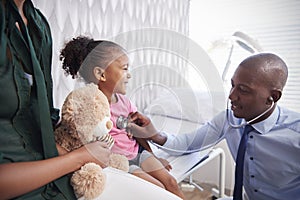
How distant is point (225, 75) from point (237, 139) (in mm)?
304

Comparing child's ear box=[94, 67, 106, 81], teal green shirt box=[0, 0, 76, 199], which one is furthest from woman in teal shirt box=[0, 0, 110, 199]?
child's ear box=[94, 67, 106, 81]

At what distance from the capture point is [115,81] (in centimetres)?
77

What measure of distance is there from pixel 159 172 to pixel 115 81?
1.40 ft

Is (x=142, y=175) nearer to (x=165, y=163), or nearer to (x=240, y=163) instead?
(x=165, y=163)

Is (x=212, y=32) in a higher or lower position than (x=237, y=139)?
higher

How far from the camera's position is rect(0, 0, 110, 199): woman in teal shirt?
525mm

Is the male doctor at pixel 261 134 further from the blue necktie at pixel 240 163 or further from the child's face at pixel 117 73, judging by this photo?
the child's face at pixel 117 73

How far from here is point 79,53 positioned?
0.90 meters

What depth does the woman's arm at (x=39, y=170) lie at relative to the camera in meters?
0.52

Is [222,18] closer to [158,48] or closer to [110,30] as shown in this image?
[110,30]

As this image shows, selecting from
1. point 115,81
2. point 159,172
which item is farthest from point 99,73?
point 159,172


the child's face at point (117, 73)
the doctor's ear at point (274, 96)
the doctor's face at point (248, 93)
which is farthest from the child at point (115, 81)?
the doctor's ear at point (274, 96)

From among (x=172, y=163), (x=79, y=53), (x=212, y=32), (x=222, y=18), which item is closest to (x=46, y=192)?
(x=79, y=53)

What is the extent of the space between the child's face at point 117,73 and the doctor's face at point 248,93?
1.46 feet
